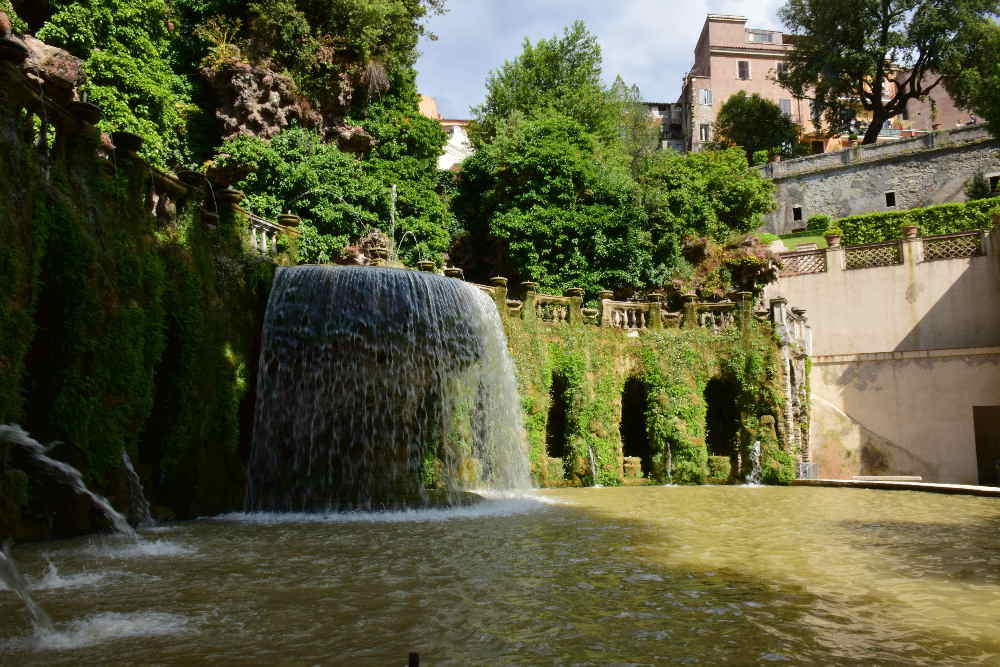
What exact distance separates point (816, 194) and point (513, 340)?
103ft

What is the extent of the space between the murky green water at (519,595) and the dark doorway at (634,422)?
1235 centimetres

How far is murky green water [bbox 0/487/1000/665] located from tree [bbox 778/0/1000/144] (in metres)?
41.5

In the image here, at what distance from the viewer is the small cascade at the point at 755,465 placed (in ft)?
66.2

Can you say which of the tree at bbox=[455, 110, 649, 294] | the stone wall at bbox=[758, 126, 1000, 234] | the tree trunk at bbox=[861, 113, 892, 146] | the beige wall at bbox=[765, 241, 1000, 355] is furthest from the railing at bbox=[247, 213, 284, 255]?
the tree trunk at bbox=[861, 113, 892, 146]

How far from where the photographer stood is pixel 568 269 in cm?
2770

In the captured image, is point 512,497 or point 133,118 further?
point 133,118

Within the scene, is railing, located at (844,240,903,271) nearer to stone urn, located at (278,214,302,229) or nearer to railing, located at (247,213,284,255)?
stone urn, located at (278,214,302,229)

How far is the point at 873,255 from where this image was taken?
84.4ft

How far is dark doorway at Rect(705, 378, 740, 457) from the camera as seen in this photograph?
2247 centimetres

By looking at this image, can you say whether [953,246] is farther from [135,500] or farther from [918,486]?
[135,500]

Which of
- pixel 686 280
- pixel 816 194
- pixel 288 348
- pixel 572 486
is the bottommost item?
pixel 572 486

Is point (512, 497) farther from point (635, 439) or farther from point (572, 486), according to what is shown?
point (635, 439)

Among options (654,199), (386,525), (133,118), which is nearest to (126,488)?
(386,525)

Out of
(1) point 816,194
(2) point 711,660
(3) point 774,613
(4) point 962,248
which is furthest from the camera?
(1) point 816,194
